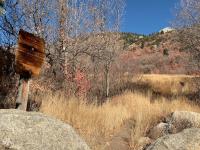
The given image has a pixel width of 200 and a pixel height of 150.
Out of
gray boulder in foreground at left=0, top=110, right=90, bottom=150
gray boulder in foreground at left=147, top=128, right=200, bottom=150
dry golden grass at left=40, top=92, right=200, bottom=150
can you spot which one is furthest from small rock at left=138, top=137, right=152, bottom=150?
gray boulder in foreground at left=0, top=110, right=90, bottom=150

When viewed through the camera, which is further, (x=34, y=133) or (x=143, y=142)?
(x=143, y=142)

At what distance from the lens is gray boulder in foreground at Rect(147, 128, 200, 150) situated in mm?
7605

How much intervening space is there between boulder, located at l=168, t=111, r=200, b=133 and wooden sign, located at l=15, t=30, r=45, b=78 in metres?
5.40

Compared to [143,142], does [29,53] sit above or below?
above

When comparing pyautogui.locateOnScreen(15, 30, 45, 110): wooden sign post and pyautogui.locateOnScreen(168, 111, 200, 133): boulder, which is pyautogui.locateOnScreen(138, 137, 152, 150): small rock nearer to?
pyautogui.locateOnScreen(168, 111, 200, 133): boulder

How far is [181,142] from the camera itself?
7.71 m

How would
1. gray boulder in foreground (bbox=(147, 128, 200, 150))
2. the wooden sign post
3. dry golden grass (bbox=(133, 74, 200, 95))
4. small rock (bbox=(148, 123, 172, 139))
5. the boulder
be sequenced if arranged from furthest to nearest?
dry golden grass (bbox=(133, 74, 200, 95)) < small rock (bbox=(148, 123, 172, 139)) < the boulder < the wooden sign post < gray boulder in foreground (bbox=(147, 128, 200, 150))

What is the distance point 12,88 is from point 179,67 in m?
35.2

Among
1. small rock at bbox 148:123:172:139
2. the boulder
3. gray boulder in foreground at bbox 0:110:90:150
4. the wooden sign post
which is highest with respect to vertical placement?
the wooden sign post

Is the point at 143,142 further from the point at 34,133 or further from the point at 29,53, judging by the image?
the point at 34,133

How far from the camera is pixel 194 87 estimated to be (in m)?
28.4

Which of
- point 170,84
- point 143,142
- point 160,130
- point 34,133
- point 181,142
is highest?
point 170,84

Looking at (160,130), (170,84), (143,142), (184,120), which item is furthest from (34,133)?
(170,84)

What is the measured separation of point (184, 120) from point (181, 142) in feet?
15.9
